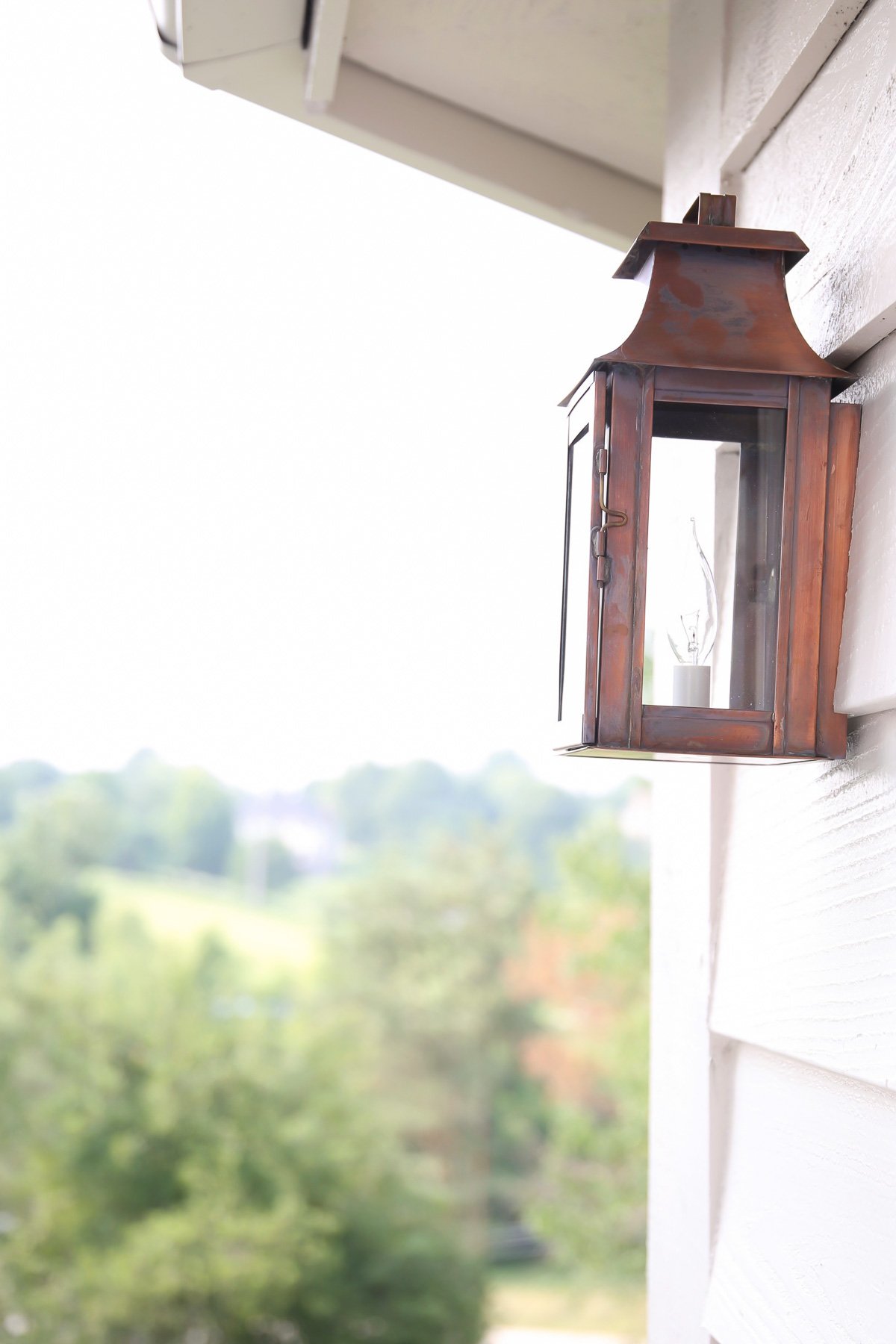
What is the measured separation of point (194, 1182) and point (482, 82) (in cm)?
515

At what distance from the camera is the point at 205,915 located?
7137 mm

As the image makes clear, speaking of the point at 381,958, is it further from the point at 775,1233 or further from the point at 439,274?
the point at 775,1233

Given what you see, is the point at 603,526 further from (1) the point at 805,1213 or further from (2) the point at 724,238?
(1) the point at 805,1213

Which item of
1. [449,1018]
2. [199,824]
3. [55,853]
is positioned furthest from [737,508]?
[199,824]

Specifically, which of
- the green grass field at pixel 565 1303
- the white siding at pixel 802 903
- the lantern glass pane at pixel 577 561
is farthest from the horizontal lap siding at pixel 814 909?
the green grass field at pixel 565 1303

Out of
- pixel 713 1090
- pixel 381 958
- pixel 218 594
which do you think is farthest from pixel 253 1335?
pixel 713 1090

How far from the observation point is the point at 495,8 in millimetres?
876

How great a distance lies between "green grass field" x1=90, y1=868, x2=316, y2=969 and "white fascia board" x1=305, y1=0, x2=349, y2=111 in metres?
6.09

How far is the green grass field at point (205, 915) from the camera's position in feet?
22.3

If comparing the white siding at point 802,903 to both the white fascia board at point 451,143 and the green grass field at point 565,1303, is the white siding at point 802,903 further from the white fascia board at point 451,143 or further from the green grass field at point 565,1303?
the green grass field at point 565,1303

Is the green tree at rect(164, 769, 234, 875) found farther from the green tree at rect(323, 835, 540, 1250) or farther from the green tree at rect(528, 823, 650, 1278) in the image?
the green tree at rect(528, 823, 650, 1278)

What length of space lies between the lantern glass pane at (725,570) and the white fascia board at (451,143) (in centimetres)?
58

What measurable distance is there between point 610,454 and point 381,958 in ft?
21.9

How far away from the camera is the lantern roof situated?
54 centimetres
